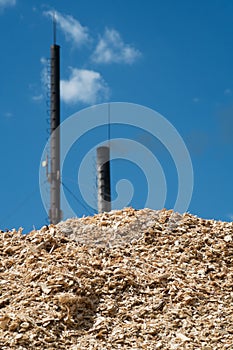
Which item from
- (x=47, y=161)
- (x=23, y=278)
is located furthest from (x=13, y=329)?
(x=47, y=161)

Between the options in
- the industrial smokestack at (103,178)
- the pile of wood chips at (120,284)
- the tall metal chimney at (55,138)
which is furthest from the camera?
the tall metal chimney at (55,138)

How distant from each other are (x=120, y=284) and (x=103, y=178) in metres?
5.80

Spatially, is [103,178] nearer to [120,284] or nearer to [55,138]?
[55,138]

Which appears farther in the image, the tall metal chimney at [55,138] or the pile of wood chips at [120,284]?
the tall metal chimney at [55,138]

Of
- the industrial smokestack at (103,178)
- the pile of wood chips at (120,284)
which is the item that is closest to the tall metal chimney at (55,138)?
the industrial smokestack at (103,178)

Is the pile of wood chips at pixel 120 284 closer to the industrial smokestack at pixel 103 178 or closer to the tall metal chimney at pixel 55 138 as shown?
the industrial smokestack at pixel 103 178

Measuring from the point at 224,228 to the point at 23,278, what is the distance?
11.1 feet

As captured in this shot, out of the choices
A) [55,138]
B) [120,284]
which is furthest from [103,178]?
[120,284]

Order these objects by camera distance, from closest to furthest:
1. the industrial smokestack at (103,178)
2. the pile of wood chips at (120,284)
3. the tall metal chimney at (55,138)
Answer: the pile of wood chips at (120,284), the industrial smokestack at (103,178), the tall metal chimney at (55,138)

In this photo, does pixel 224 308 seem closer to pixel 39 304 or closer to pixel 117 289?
pixel 117 289

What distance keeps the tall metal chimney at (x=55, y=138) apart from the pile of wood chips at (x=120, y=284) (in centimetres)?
457

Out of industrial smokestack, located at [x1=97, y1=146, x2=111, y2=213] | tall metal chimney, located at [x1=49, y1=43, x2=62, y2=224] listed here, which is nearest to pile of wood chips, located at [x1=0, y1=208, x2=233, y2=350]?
industrial smokestack, located at [x1=97, y1=146, x2=111, y2=213]

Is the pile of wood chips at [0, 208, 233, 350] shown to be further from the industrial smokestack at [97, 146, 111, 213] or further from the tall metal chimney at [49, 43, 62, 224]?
the tall metal chimney at [49, 43, 62, 224]

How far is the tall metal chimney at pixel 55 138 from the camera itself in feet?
48.8
